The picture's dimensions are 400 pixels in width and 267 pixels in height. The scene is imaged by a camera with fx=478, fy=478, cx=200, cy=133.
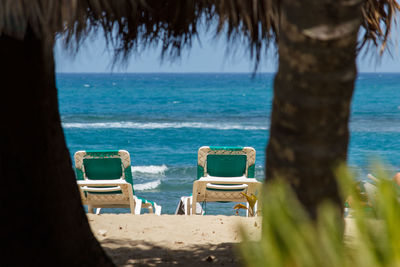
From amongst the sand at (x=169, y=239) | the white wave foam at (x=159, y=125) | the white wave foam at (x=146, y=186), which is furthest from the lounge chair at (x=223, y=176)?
the white wave foam at (x=159, y=125)

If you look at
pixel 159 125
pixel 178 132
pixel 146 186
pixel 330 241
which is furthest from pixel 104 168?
pixel 159 125

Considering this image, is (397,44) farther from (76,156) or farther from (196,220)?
(76,156)

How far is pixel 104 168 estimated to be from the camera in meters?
6.67

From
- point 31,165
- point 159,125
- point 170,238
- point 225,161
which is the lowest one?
point 159,125

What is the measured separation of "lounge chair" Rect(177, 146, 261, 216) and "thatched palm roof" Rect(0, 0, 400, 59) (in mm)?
3536

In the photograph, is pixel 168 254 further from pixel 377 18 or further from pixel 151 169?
pixel 151 169

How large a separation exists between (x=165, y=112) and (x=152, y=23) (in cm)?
3362

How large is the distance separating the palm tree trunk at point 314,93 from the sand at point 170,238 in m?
1.48

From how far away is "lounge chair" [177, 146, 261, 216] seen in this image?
6.37 m

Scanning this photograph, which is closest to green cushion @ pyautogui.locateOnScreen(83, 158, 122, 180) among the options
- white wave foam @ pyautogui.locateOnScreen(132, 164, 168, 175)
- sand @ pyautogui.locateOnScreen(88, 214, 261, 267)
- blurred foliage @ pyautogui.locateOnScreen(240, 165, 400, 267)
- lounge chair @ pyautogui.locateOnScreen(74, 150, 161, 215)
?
lounge chair @ pyautogui.locateOnScreen(74, 150, 161, 215)

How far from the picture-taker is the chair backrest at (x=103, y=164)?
6.66 meters

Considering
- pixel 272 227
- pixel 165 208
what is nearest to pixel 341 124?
pixel 272 227

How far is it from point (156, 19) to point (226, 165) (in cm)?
415

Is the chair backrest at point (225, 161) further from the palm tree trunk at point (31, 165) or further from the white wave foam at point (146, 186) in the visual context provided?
the white wave foam at point (146, 186)
